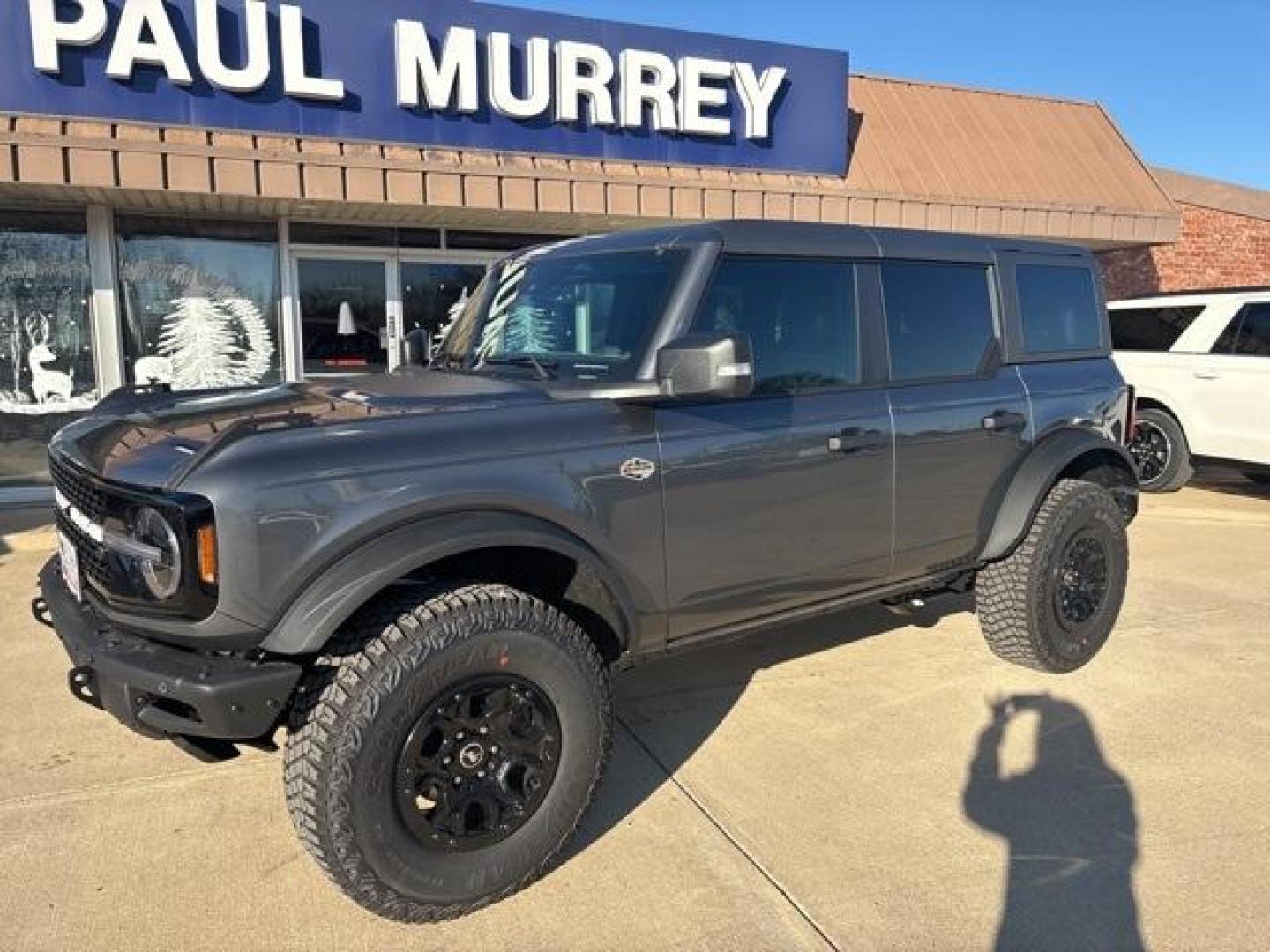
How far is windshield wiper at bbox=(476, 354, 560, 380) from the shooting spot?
3.31 metres

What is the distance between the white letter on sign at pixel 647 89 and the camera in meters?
8.84

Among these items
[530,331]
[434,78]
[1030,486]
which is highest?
[434,78]

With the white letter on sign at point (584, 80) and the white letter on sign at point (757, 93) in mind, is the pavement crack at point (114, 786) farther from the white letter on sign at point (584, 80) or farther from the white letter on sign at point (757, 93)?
the white letter on sign at point (757, 93)

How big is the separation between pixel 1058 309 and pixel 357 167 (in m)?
5.50

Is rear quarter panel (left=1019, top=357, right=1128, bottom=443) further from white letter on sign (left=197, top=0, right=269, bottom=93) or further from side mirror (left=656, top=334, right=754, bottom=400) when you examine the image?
white letter on sign (left=197, top=0, right=269, bottom=93)

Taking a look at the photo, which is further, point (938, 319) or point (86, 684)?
point (938, 319)

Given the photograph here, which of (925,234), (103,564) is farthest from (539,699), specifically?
(925,234)

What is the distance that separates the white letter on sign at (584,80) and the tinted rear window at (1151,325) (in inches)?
201

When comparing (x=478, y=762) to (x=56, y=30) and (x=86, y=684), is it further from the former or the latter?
(x=56, y=30)

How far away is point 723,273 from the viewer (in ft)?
11.0

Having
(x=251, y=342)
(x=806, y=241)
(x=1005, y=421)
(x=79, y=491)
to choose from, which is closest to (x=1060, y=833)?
(x=1005, y=421)

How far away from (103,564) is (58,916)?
3.16 ft

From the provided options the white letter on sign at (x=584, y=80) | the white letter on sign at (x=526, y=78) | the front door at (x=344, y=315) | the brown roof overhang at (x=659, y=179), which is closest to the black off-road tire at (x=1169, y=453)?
the brown roof overhang at (x=659, y=179)

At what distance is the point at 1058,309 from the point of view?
184 inches
